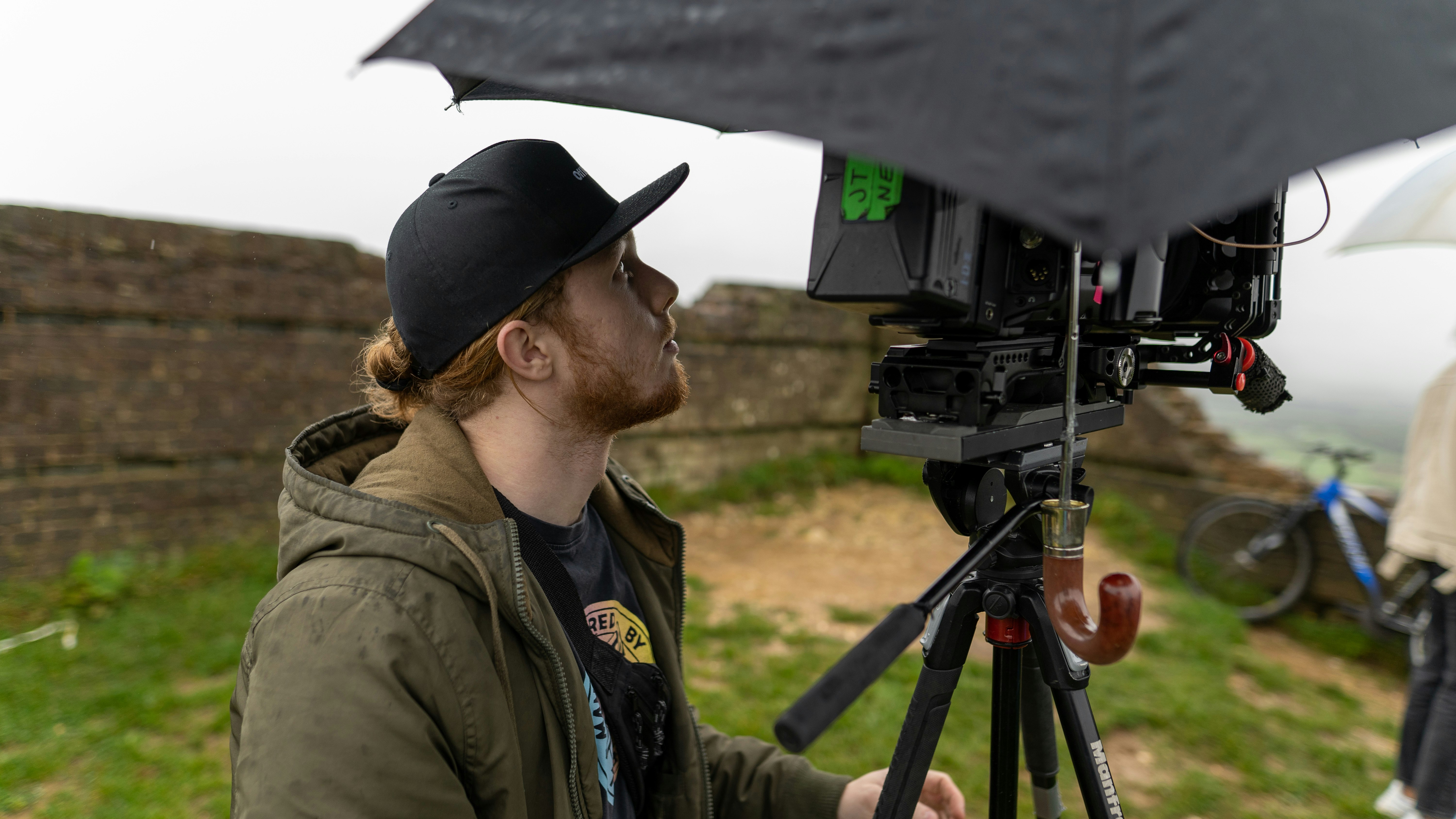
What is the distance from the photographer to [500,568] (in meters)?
1.19

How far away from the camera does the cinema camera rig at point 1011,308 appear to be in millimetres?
974

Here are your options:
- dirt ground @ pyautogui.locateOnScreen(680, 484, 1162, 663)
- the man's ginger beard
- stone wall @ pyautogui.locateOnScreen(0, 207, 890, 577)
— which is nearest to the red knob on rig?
the man's ginger beard

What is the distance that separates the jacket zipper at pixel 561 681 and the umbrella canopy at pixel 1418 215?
3497 mm

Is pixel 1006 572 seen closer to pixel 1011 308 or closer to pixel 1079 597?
pixel 1079 597

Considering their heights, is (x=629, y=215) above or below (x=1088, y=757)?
above

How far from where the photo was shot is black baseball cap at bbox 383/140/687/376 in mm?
1420

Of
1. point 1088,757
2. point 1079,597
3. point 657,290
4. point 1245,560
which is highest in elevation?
point 657,290

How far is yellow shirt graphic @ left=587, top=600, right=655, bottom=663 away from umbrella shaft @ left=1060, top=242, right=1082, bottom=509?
90 cm

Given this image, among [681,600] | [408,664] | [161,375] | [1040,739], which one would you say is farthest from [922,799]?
[161,375]

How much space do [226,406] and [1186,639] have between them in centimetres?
568

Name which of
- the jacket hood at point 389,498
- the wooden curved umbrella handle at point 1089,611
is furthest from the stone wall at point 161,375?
the wooden curved umbrella handle at point 1089,611

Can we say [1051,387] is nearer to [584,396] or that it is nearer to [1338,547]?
[584,396]

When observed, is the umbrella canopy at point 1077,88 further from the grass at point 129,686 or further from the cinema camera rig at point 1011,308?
the grass at point 129,686

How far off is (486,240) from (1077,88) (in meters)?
1.05
